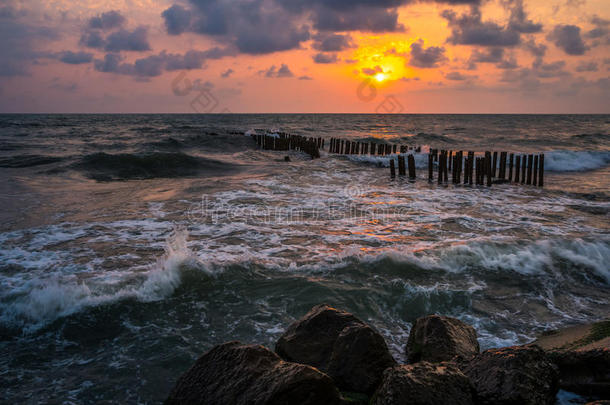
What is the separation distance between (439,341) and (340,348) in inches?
40.9

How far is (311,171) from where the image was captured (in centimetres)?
1828

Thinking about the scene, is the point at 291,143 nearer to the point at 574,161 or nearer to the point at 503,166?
the point at 503,166

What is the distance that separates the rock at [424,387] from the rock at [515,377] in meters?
0.18

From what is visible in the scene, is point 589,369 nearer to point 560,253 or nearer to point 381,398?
point 381,398

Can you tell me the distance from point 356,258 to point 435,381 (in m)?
4.07

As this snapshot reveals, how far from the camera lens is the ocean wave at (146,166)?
18.3 metres

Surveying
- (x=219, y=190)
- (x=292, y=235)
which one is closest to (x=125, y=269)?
(x=292, y=235)

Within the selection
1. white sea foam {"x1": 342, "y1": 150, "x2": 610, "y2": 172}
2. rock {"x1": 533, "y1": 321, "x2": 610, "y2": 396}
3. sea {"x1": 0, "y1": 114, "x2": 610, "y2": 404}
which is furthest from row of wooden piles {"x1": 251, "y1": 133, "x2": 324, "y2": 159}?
rock {"x1": 533, "y1": 321, "x2": 610, "y2": 396}

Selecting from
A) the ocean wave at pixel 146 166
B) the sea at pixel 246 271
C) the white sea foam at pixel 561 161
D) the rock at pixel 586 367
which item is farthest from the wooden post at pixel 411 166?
the rock at pixel 586 367

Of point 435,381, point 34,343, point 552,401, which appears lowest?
point 34,343

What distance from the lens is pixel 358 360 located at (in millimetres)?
3396

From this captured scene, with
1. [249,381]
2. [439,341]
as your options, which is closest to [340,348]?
[249,381]

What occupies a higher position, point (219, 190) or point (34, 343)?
point (219, 190)

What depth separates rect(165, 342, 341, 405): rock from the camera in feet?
9.17
